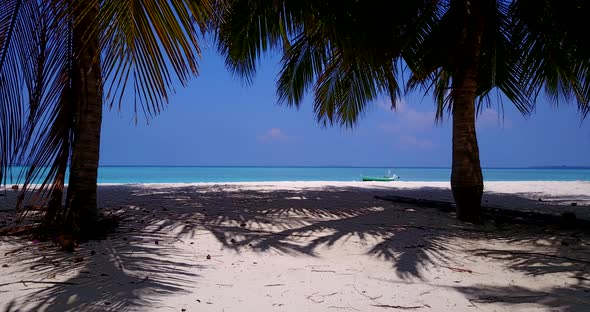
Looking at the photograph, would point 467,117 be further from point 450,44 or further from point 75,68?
point 75,68

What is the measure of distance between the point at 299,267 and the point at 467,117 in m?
2.97

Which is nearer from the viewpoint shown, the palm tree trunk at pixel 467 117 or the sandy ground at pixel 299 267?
the sandy ground at pixel 299 267

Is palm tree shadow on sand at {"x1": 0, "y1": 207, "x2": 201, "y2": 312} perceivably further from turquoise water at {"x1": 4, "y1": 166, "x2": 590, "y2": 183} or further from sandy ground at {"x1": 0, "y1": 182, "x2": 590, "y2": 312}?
turquoise water at {"x1": 4, "y1": 166, "x2": 590, "y2": 183}

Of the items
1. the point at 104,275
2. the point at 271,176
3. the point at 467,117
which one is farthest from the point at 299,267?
the point at 271,176

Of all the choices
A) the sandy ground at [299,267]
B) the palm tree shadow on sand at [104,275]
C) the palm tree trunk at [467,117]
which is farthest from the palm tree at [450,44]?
the palm tree shadow on sand at [104,275]

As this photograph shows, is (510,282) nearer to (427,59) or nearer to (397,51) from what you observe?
(397,51)

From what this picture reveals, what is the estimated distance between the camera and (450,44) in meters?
5.06

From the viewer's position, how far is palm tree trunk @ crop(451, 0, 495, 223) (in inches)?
175

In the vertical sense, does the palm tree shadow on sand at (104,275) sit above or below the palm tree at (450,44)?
below

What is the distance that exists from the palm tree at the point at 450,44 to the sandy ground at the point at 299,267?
4.42ft

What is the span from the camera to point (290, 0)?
4098 millimetres

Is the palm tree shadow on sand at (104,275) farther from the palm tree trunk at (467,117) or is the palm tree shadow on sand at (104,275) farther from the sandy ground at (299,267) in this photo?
the palm tree trunk at (467,117)

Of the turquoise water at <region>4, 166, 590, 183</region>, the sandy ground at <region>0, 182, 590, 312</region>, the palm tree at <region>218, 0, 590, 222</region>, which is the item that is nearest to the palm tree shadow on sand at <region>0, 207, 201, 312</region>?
the sandy ground at <region>0, 182, 590, 312</region>

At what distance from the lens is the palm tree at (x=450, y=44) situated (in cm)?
445
